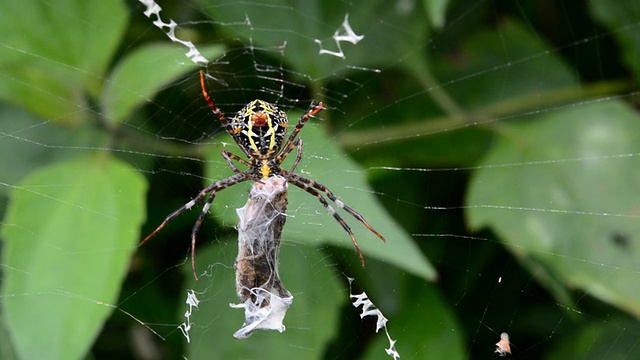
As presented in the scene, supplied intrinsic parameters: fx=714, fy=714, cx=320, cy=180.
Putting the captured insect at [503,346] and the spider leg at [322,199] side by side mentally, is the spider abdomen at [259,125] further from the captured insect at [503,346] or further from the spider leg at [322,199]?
the captured insect at [503,346]

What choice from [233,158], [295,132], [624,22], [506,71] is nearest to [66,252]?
[233,158]

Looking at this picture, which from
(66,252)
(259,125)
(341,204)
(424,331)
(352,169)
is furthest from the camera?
(259,125)

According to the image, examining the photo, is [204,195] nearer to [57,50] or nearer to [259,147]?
[259,147]

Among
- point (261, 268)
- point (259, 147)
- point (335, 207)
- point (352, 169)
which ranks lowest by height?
point (261, 268)

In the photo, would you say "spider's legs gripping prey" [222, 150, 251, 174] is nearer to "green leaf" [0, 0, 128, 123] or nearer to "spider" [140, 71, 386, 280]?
"spider" [140, 71, 386, 280]

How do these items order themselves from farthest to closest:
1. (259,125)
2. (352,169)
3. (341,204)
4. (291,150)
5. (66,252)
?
(291,150)
(259,125)
(341,204)
(352,169)
(66,252)

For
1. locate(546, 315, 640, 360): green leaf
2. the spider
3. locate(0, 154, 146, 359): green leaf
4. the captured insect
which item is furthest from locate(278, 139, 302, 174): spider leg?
locate(546, 315, 640, 360): green leaf
